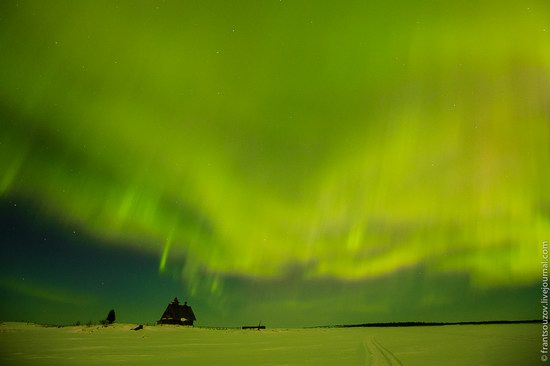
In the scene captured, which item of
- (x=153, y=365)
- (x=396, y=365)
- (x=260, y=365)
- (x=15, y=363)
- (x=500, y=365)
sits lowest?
(x=15, y=363)

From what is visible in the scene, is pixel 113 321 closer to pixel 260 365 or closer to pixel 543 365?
pixel 260 365

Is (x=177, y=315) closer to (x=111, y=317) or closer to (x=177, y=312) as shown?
(x=177, y=312)

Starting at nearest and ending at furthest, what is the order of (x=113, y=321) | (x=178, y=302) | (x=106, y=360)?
(x=106, y=360), (x=113, y=321), (x=178, y=302)

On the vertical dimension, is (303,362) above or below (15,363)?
above

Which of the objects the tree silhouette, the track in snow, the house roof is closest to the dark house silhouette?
the house roof

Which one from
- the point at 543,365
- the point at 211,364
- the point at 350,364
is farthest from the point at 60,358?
the point at 543,365

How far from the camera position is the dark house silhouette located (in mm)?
86438

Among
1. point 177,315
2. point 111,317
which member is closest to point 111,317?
point 111,317

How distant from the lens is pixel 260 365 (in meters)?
15.9

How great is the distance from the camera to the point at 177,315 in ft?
289

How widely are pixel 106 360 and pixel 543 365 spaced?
67.9ft

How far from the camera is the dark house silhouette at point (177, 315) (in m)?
86.4

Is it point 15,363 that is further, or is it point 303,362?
point 303,362

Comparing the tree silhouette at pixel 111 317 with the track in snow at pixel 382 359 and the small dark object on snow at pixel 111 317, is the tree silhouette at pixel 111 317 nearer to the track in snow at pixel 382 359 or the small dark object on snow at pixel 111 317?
the small dark object on snow at pixel 111 317
